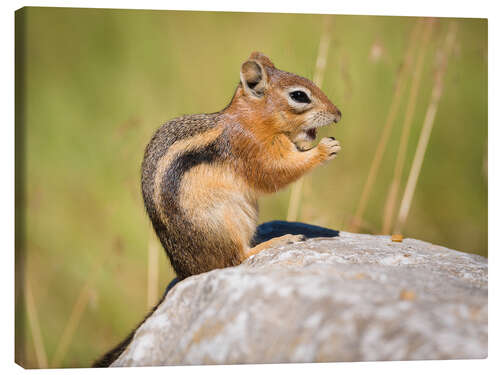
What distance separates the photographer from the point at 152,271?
5012 mm

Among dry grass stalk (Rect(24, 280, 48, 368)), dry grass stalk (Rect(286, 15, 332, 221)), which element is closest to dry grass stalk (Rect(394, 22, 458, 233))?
dry grass stalk (Rect(286, 15, 332, 221))

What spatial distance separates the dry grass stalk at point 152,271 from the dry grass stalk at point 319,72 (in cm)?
122

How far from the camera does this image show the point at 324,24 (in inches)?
191

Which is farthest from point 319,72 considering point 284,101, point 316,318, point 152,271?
point 316,318

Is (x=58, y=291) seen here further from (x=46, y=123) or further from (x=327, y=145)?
(x=327, y=145)

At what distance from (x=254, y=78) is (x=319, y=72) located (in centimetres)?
85

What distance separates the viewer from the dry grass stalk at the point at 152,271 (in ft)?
16.3

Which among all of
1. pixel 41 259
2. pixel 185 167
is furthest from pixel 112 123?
pixel 41 259

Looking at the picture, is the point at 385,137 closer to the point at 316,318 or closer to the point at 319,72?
the point at 319,72

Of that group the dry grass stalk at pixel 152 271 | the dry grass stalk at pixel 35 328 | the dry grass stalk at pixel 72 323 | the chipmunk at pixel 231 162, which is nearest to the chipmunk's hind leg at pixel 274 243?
the chipmunk at pixel 231 162

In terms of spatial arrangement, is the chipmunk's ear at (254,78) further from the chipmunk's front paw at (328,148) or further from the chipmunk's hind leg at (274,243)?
the chipmunk's hind leg at (274,243)

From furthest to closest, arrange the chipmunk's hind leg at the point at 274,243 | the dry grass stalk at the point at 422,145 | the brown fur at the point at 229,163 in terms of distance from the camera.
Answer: the dry grass stalk at the point at 422,145
the chipmunk's hind leg at the point at 274,243
the brown fur at the point at 229,163

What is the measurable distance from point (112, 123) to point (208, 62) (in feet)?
3.19

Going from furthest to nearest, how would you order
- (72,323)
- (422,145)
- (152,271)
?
(422,145) < (152,271) < (72,323)
